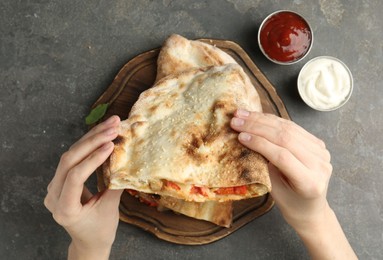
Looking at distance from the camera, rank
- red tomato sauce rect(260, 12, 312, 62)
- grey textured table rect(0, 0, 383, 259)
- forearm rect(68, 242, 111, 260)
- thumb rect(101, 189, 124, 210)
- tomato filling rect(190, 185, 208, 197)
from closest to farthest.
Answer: tomato filling rect(190, 185, 208, 197) → thumb rect(101, 189, 124, 210) → forearm rect(68, 242, 111, 260) → red tomato sauce rect(260, 12, 312, 62) → grey textured table rect(0, 0, 383, 259)

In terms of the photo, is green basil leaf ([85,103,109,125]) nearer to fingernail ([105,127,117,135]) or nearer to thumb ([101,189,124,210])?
thumb ([101,189,124,210])

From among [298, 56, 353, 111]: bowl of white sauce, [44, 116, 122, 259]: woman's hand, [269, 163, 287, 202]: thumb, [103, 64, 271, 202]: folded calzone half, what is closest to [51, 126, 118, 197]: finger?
[44, 116, 122, 259]: woman's hand

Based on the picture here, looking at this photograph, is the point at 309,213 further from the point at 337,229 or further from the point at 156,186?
the point at 156,186

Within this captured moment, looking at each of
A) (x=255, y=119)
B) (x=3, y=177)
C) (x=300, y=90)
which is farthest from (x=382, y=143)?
(x=3, y=177)

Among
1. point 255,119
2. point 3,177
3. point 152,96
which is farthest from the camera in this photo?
point 3,177

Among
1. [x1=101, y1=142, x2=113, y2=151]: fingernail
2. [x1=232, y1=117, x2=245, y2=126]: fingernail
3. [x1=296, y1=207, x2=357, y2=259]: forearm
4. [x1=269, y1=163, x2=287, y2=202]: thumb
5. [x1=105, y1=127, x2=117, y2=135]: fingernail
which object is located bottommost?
[x1=296, y1=207, x2=357, y2=259]: forearm

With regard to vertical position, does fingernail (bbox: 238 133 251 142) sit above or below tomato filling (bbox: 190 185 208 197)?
above

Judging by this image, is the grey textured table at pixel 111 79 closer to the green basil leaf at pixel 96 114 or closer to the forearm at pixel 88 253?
the green basil leaf at pixel 96 114
